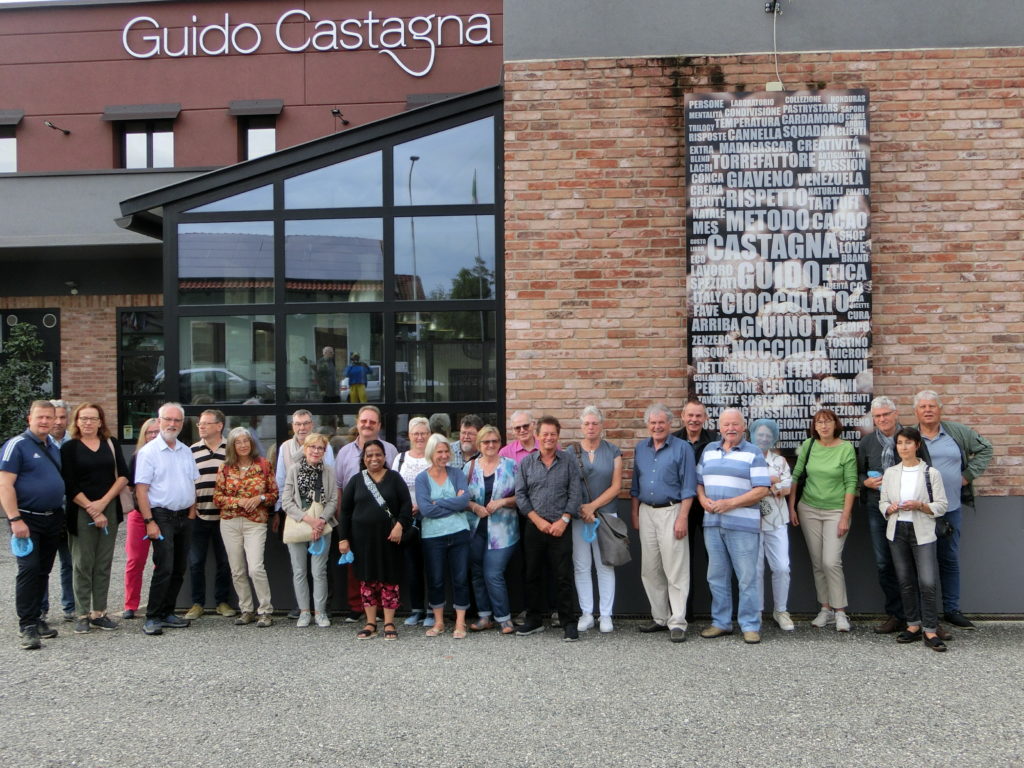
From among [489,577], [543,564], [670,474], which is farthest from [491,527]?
[670,474]

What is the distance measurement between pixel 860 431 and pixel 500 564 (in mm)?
3138

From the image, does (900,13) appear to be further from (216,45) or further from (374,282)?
(216,45)

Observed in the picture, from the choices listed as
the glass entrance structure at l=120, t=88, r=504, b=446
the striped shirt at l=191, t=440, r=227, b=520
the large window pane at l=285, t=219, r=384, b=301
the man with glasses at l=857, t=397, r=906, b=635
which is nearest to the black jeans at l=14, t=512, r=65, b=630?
the striped shirt at l=191, t=440, r=227, b=520

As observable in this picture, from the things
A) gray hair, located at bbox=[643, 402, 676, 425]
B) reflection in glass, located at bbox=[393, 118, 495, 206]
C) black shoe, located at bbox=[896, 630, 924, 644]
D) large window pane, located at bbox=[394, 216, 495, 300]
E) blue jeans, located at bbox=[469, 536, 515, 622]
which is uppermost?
reflection in glass, located at bbox=[393, 118, 495, 206]

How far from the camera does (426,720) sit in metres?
4.76

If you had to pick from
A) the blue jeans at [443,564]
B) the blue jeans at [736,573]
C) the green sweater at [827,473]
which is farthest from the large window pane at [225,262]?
the green sweater at [827,473]

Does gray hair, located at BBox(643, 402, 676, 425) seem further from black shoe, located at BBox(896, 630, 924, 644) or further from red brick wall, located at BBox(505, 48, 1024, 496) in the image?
black shoe, located at BBox(896, 630, 924, 644)

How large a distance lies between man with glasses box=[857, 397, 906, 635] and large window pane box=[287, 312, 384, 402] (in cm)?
413

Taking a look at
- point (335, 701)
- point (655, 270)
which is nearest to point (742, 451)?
point (655, 270)

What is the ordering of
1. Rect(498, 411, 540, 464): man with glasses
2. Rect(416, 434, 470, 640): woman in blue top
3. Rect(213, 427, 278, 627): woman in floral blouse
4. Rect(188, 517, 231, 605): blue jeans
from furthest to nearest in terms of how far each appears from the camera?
Rect(188, 517, 231, 605): blue jeans, Rect(213, 427, 278, 627): woman in floral blouse, Rect(498, 411, 540, 464): man with glasses, Rect(416, 434, 470, 640): woman in blue top

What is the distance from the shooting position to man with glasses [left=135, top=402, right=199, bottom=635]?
22.6 feet

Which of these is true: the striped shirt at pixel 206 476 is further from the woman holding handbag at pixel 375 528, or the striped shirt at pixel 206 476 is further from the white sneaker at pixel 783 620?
the white sneaker at pixel 783 620

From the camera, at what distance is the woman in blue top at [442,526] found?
6.55 m

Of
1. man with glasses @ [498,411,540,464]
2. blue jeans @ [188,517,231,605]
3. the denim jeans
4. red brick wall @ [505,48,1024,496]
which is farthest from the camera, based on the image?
blue jeans @ [188,517,231,605]
